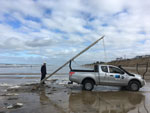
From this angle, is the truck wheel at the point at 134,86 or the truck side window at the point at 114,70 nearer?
the truck wheel at the point at 134,86

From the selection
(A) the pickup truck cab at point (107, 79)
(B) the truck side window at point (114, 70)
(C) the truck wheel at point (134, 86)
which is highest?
(B) the truck side window at point (114, 70)

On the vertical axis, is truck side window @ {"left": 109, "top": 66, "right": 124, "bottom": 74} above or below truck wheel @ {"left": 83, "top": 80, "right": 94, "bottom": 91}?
above

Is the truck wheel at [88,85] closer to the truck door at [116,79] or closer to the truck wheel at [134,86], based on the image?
the truck door at [116,79]

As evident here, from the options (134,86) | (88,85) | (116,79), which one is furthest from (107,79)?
(134,86)

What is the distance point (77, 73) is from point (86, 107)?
173 inches

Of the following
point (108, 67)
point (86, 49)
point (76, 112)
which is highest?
point (86, 49)

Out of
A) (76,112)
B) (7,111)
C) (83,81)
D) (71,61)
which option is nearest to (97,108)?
(76,112)

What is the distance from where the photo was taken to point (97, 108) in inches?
266

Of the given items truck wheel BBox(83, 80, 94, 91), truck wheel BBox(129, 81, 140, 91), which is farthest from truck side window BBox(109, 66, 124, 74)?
truck wheel BBox(83, 80, 94, 91)

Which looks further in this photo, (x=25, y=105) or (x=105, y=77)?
(x=105, y=77)

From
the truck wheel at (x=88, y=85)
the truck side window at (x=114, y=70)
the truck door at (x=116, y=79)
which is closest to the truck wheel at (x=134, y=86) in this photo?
the truck door at (x=116, y=79)

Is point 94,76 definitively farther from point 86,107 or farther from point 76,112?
point 76,112

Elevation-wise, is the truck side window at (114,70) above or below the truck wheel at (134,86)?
above

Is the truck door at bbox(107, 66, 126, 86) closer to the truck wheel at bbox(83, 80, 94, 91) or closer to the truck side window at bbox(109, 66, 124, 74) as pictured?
the truck side window at bbox(109, 66, 124, 74)
